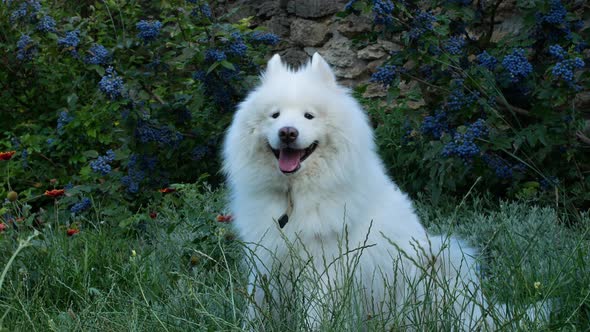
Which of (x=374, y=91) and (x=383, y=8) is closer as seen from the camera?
(x=383, y=8)

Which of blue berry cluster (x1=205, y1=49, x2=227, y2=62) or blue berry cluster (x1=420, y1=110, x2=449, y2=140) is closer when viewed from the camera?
blue berry cluster (x1=420, y1=110, x2=449, y2=140)

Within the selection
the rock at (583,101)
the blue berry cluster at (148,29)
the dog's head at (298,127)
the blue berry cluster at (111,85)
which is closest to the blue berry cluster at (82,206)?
the blue berry cluster at (111,85)

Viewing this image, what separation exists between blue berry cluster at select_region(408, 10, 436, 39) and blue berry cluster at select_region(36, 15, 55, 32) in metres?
2.52

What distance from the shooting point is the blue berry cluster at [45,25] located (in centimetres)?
500

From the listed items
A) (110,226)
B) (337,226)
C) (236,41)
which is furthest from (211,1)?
(337,226)

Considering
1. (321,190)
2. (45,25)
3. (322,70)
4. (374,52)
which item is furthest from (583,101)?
(45,25)

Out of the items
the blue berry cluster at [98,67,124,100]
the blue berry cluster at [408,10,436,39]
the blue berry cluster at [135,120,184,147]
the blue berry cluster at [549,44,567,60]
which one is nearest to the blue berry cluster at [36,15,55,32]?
the blue berry cluster at [98,67,124,100]

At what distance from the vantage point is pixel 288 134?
10.4 feet

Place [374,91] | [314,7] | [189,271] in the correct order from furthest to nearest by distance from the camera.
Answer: [314,7], [374,91], [189,271]

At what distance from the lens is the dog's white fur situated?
3.12 meters

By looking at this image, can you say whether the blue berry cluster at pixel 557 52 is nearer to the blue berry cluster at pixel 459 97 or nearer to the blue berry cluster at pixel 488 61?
the blue berry cluster at pixel 488 61

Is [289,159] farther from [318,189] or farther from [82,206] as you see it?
[82,206]

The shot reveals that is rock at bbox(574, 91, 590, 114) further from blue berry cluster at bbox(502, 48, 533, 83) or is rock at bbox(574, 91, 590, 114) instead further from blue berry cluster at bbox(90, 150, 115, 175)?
blue berry cluster at bbox(90, 150, 115, 175)

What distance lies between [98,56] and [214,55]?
79 cm
